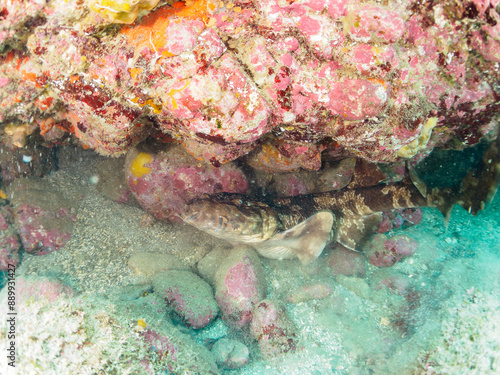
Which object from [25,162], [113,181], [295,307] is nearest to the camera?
[295,307]

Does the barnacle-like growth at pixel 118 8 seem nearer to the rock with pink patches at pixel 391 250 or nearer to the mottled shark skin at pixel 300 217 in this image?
the mottled shark skin at pixel 300 217

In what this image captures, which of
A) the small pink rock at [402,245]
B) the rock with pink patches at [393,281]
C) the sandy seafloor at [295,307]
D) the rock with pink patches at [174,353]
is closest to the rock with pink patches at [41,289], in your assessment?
the sandy seafloor at [295,307]

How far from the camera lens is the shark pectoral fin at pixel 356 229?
15.4ft

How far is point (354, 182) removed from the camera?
4.86 meters

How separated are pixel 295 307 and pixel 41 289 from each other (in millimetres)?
3012

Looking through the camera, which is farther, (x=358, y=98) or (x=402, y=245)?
(x=402, y=245)

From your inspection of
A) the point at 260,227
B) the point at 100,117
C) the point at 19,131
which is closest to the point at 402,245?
the point at 260,227

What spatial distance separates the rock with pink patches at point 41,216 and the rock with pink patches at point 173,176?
1.17 metres

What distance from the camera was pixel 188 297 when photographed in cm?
349

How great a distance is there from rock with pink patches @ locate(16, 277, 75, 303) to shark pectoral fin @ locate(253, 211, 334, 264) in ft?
8.03

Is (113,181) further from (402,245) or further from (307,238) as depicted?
(402,245)

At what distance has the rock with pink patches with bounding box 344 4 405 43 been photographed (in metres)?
2.09

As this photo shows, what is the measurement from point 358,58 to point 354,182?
2956 mm

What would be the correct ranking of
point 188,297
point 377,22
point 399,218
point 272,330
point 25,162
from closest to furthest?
1. point 377,22
2. point 272,330
3. point 188,297
4. point 25,162
5. point 399,218
